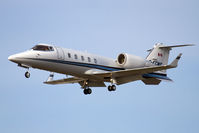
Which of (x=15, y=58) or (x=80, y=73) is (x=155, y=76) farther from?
(x=15, y=58)

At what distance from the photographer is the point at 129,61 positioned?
32031mm

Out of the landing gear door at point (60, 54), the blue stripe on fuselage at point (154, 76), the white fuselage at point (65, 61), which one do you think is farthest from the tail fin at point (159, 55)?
the landing gear door at point (60, 54)

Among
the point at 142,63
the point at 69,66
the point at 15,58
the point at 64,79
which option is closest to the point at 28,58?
the point at 15,58

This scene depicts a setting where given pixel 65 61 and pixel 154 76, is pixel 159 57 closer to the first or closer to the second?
pixel 154 76

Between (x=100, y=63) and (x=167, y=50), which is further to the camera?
(x=167, y=50)

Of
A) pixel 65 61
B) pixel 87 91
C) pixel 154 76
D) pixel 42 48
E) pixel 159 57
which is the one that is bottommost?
pixel 87 91

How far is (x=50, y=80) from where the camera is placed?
3344 cm

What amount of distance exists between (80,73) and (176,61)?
629 centimetres

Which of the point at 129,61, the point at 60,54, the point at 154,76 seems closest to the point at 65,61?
the point at 60,54

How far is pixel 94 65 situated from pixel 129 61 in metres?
2.63

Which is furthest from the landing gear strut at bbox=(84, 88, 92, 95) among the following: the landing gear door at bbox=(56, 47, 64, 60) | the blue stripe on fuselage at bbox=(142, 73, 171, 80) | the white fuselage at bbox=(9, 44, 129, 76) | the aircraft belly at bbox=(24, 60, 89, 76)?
the landing gear door at bbox=(56, 47, 64, 60)

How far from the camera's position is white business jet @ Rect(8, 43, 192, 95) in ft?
94.5

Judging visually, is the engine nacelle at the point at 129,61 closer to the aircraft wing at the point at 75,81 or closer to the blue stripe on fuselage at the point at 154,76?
the blue stripe on fuselage at the point at 154,76

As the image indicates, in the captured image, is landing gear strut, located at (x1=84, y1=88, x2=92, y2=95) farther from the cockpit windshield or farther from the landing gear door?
the cockpit windshield
